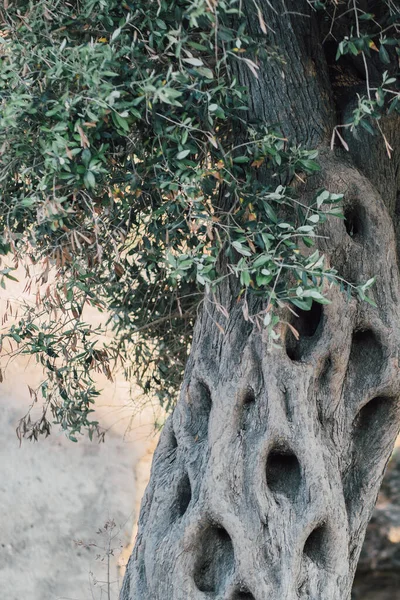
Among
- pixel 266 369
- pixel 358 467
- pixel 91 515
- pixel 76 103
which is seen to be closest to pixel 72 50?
pixel 76 103

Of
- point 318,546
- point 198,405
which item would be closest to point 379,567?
point 318,546

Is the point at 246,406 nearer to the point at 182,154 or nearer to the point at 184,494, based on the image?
the point at 184,494

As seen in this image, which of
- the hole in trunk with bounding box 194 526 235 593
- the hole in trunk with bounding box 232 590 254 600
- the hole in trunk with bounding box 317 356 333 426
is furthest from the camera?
the hole in trunk with bounding box 317 356 333 426

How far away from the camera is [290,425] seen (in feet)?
12.9

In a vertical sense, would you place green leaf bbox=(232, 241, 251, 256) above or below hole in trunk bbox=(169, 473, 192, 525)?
above

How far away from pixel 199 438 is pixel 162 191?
131 cm

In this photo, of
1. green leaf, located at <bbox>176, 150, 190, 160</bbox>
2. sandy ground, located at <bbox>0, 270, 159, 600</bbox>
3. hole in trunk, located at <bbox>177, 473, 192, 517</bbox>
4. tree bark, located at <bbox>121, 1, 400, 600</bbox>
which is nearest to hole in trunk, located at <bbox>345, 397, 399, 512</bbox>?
tree bark, located at <bbox>121, 1, 400, 600</bbox>

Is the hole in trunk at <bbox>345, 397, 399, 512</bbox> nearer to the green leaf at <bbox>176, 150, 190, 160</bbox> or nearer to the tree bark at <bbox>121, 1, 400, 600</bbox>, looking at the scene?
the tree bark at <bbox>121, 1, 400, 600</bbox>

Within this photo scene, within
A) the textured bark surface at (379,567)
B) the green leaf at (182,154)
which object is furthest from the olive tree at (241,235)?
the textured bark surface at (379,567)

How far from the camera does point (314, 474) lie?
153 inches

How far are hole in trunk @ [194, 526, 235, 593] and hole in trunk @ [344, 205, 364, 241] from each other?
1.68 metres

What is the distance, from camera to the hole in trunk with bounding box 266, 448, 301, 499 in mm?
3989

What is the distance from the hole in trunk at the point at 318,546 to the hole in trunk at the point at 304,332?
0.85 metres

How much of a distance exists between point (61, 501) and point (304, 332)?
5562mm
